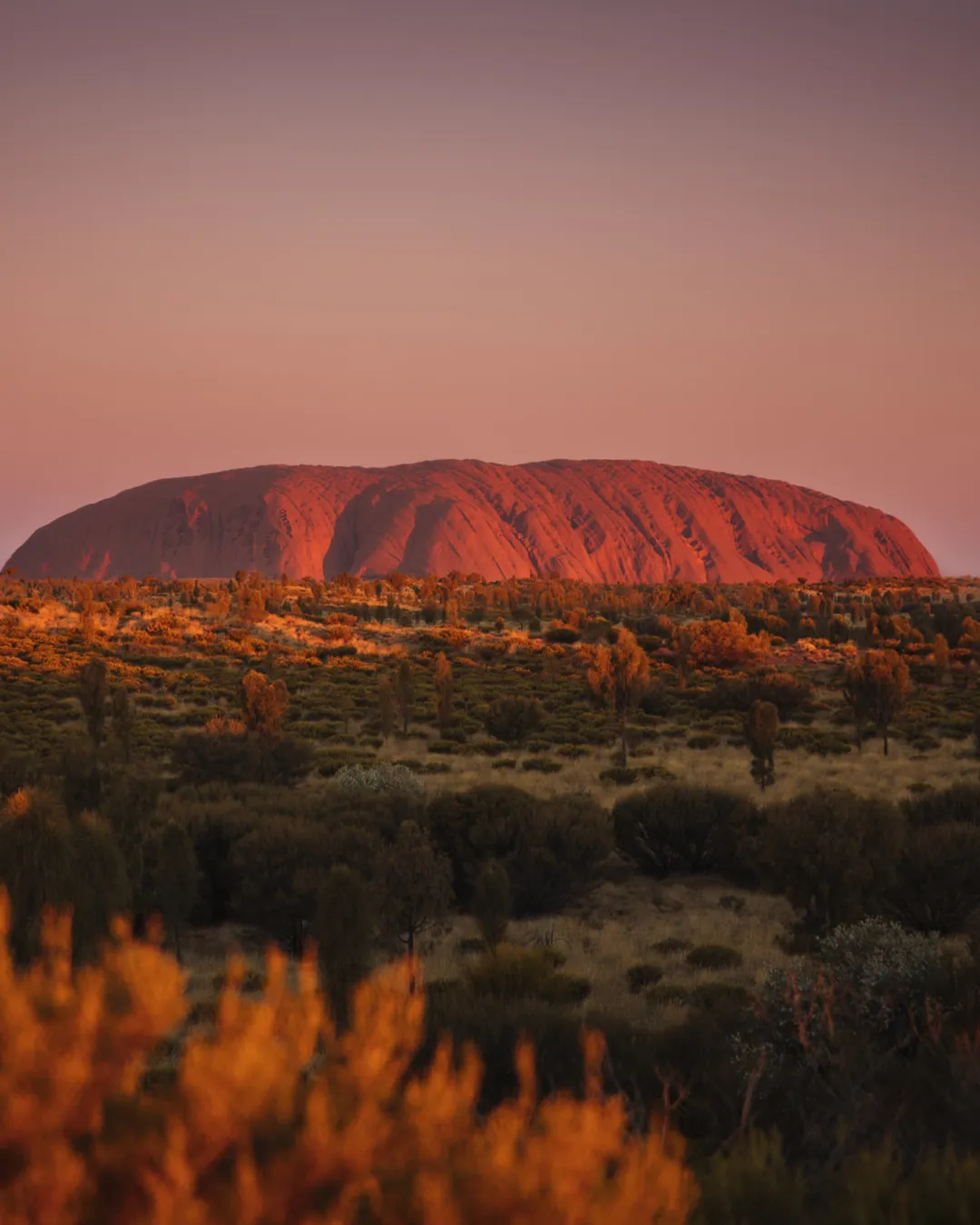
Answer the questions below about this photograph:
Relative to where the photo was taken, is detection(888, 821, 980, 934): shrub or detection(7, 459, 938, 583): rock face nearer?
detection(888, 821, 980, 934): shrub

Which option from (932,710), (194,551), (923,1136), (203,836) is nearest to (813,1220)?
(923,1136)

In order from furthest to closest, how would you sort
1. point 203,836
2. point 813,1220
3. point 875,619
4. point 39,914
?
point 875,619 < point 203,836 < point 39,914 < point 813,1220

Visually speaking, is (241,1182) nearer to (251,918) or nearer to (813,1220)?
(813,1220)

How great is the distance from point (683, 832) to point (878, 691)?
736 inches

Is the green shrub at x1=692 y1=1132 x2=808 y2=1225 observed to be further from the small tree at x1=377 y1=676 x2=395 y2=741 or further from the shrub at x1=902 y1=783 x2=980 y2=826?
the small tree at x1=377 y1=676 x2=395 y2=741

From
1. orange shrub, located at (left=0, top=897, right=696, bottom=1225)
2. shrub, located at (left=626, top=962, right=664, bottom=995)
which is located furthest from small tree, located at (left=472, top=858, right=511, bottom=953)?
orange shrub, located at (left=0, top=897, right=696, bottom=1225)

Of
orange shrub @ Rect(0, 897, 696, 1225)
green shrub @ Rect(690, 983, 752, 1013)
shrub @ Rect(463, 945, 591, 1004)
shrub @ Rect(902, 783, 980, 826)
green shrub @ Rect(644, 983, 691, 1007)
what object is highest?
orange shrub @ Rect(0, 897, 696, 1225)

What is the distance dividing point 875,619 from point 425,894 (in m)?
53.9

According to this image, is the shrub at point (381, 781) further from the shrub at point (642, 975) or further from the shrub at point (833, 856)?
the shrub at point (833, 856)

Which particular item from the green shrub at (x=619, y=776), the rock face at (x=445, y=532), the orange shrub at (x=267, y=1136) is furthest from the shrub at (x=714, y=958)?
the rock face at (x=445, y=532)

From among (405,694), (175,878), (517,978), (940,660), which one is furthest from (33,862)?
(940,660)

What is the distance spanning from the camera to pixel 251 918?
16406mm

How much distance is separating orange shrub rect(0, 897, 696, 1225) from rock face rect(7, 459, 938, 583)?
148375 mm

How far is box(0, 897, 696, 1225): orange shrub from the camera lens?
3.14 meters
